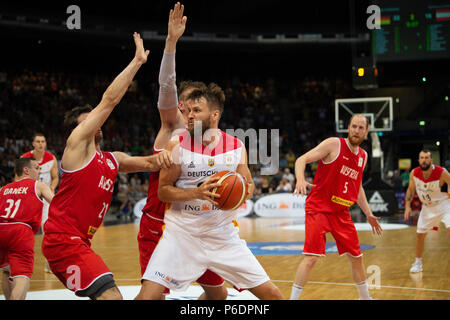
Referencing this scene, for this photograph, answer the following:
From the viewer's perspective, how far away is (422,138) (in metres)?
26.8

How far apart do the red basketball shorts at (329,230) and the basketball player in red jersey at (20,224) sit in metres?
2.63

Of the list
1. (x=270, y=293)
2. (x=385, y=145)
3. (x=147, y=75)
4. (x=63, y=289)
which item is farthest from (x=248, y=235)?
(x=147, y=75)

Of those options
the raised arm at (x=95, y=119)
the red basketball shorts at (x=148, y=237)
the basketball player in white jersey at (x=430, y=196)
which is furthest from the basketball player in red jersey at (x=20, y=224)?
the basketball player in white jersey at (x=430, y=196)

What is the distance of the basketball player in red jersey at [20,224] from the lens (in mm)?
4965

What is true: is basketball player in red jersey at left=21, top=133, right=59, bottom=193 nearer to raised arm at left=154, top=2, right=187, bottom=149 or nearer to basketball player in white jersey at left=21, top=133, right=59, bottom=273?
basketball player in white jersey at left=21, top=133, right=59, bottom=273

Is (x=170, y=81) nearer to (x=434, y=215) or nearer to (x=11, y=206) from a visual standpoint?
Answer: (x=11, y=206)

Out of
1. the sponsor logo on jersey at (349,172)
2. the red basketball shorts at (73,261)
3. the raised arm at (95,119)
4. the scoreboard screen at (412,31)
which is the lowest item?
the red basketball shorts at (73,261)

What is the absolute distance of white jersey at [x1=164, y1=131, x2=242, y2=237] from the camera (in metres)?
3.72

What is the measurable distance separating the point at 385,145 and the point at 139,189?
1229cm

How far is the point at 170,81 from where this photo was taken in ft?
13.1

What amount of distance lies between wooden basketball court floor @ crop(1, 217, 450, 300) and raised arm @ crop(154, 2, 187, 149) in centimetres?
273

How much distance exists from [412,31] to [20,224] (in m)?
12.8

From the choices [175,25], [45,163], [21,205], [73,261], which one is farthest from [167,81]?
[45,163]

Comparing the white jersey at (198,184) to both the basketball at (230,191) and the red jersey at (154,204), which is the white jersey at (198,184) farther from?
the red jersey at (154,204)
